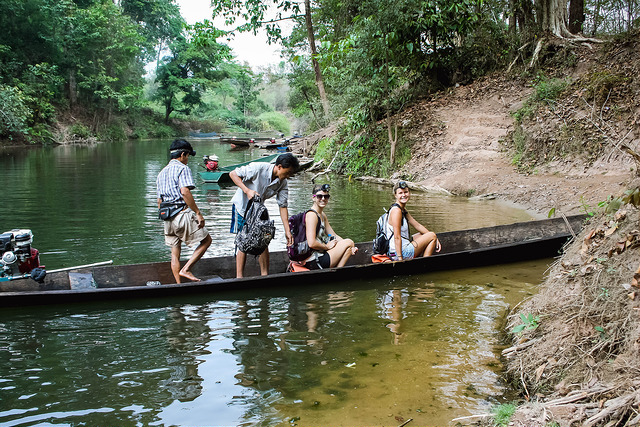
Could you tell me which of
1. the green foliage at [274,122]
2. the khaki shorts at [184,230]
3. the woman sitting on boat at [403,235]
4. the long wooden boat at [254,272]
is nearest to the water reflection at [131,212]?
the long wooden boat at [254,272]

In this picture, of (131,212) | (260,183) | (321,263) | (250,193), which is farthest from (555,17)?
(250,193)

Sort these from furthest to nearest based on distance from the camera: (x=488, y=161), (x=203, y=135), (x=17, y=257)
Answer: (x=203, y=135) → (x=488, y=161) → (x=17, y=257)

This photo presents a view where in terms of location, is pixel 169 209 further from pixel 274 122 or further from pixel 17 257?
pixel 274 122

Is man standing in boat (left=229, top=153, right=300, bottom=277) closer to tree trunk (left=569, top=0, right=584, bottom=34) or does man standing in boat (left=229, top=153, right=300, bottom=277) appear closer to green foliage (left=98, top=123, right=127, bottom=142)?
tree trunk (left=569, top=0, right=584, bottom=34)

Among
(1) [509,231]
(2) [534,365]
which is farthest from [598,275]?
(1) [509,231]

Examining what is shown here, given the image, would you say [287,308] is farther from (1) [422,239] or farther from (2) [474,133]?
(2) [474,133]

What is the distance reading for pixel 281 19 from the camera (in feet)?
70.5

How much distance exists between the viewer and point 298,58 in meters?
18.3

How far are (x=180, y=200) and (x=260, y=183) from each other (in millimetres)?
874

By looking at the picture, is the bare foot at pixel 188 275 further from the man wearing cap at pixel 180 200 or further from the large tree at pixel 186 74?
the large tree at pixel 186 74

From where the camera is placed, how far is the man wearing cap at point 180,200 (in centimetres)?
577

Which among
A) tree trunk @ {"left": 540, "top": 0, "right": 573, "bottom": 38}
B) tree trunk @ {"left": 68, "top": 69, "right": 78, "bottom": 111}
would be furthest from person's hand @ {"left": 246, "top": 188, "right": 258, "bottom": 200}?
tree trunk @ {"left": 68, "top": 69, "right": 78, "bottom": 111}

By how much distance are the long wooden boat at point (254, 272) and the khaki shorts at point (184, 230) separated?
0.51 meters

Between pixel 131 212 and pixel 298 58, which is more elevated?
pixel 298 58
